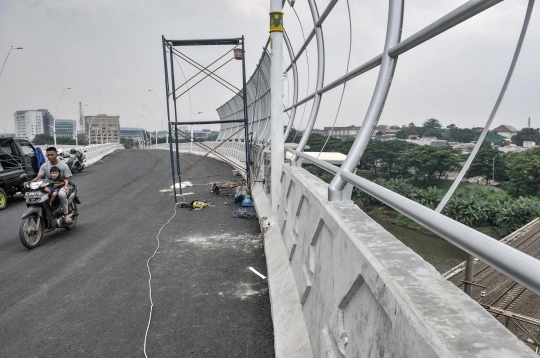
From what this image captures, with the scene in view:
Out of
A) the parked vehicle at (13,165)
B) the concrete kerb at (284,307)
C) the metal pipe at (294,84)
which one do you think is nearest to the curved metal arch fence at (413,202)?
the concrete kerb at (284,307)

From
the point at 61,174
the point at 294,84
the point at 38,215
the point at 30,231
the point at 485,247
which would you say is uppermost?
the point at 294,84

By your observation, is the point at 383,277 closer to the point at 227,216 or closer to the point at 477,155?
the point at 477,155

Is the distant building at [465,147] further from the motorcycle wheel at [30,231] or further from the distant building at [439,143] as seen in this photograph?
the motorcycle wheel at [30,231]

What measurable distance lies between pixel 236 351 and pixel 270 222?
3.08m

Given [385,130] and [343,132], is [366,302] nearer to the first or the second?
[385,130]

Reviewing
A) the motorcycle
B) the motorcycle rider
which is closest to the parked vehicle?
the motorcycle rider

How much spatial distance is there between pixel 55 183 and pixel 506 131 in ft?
24.3

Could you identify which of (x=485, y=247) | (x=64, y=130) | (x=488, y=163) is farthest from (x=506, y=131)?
(x=64, y=130)

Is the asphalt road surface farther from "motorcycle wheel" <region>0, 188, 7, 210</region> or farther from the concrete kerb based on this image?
"motorcycle wheel" <region>0, 188, 7, 210</region>

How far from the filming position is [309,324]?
3039mm

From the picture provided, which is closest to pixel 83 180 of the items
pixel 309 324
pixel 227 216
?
pixel 227 216

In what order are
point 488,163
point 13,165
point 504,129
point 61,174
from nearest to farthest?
point 504,129
point 488,163
point 61,174
point 13,165

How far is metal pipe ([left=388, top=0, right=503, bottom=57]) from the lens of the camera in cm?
139

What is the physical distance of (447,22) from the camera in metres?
1.63
